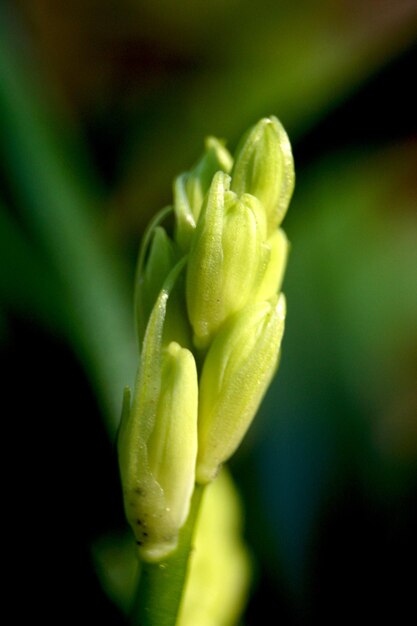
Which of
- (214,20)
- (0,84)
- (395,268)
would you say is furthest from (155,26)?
(395,268)

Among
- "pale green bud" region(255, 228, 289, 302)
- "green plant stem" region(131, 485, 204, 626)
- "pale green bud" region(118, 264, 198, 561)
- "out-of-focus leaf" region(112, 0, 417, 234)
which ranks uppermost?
"out-of-focus leaf" region(112, 0, 417, 234)

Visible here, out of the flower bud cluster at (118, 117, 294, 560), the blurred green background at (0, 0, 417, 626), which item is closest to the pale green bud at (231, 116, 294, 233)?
the flower bud cluster at (118, 117, 294, 560)

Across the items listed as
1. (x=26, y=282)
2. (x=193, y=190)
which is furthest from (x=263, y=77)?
(x=193, y=190)

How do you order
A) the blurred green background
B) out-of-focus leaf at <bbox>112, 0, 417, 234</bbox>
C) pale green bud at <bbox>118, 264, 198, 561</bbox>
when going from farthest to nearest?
out-of-focus leaf at <bbox>112, 0, 417, 234</bbox> < the blurred green background < pale green bud at <bbox>118, 264, 198, 561</bbox>

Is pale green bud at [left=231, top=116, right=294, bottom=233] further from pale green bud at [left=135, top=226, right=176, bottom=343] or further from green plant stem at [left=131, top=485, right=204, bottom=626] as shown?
green plant stem at [left=131, top=485, right=204, bottom=626]

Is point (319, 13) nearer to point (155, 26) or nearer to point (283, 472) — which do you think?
point (155, 26)

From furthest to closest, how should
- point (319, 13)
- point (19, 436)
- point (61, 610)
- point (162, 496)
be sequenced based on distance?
1. point (319, 13)
2. point (19, 436)
3. point (61, 610)
4. point (162, 496)

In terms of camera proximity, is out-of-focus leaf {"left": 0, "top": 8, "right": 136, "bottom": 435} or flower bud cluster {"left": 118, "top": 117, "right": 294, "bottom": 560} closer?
flower bud cluster {"left": 118, "top": 117, "right": 294, "bottom": 560}
